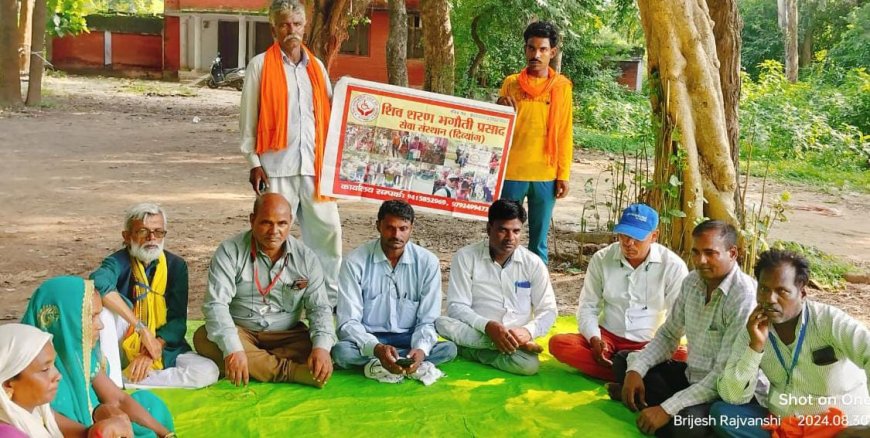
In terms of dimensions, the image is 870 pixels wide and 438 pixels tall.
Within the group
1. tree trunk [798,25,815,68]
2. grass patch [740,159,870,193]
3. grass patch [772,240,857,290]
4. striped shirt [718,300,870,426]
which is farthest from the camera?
tree trunk [798,25,815,68]

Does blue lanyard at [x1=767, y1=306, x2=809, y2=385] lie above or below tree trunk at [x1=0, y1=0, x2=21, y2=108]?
below

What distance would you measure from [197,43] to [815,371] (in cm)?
2791

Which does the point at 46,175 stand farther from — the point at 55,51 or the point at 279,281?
the point at 55,51

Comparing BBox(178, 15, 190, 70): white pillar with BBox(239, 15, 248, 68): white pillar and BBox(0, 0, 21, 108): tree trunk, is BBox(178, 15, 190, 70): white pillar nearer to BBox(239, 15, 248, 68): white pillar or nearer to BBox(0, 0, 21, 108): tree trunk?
BBox(239, 15, 248, 68): white pillar

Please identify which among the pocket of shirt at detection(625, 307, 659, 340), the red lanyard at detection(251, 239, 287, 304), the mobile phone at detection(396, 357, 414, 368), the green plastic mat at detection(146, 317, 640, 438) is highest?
the red lanyard at detection(251, 239, 287, 304)

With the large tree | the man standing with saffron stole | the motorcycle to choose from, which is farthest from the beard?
the motorcycle

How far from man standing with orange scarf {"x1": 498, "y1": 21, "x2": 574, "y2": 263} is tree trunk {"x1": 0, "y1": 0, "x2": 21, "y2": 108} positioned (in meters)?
14.6

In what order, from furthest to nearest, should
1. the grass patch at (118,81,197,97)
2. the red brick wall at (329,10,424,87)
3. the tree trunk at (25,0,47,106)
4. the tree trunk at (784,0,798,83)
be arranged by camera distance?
the red brick wall at (329,10,424,87) < the grass patch at (118,81,197,97) < the tree trunk at (784,0,798,83) < the tree trunk at (25,0,47,106)

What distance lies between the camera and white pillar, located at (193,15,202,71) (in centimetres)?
2852

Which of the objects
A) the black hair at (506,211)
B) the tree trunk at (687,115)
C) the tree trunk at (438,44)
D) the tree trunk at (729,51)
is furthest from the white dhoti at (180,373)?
the tree trunk at (438,44)

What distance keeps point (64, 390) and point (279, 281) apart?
57.5 inches

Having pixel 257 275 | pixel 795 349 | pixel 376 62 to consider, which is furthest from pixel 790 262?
pixel 376 62

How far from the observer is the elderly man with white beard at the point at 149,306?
4.05 meters

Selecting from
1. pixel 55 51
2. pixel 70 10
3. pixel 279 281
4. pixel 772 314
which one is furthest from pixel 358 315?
pixel 55 51
